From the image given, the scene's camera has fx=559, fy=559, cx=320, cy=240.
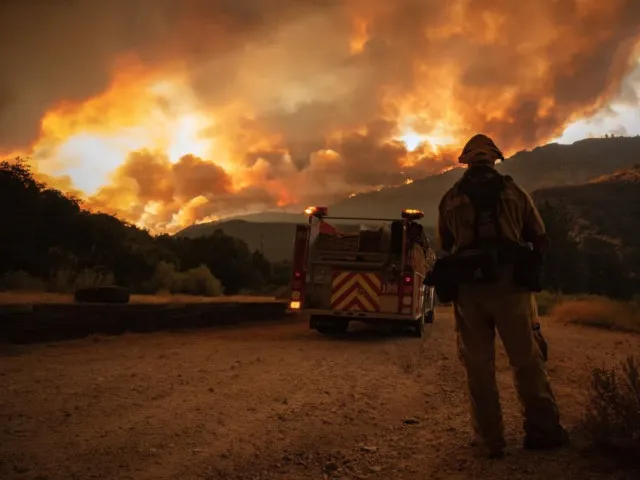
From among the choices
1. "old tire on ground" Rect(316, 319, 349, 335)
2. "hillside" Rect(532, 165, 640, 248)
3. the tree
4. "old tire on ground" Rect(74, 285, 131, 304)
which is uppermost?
"hillside" Rect(532, 165, 640, 248)

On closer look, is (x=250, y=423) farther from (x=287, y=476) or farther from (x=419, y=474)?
(x=419, y=474)

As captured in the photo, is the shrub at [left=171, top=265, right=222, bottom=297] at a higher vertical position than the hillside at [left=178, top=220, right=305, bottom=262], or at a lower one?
lower

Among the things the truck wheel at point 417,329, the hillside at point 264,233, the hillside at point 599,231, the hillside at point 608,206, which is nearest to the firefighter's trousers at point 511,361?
the truck wheel at point 417,329

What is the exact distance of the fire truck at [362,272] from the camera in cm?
1180

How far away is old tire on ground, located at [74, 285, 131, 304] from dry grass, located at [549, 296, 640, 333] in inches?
537

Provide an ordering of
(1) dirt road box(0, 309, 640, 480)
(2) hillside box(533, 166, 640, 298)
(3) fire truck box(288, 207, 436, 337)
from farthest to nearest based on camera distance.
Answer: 1. (2) hillside box(533, 166, 640, 298)
2. (3) fire truck box(288, 207, 436, 337)
3. (1) dirt road box(0, 309, 640, 480)

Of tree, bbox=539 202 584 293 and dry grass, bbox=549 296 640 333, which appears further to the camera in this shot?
tree, bbox=539 202 584 293

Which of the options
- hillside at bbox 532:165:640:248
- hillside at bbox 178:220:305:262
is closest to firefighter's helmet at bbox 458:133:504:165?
hillside at bbox 532:165:640:248

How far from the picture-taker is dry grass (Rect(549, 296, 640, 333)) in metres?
15.9

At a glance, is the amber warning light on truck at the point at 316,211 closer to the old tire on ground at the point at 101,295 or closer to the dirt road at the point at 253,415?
the dirt road at the point at 253,415

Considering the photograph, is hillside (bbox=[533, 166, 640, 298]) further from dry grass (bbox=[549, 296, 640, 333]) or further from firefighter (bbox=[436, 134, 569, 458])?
firefighter (bbox=[436, 134, 569, 458])

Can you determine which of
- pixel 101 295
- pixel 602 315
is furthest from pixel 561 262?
pixel 101 295

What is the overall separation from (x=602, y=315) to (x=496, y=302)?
15.2 m

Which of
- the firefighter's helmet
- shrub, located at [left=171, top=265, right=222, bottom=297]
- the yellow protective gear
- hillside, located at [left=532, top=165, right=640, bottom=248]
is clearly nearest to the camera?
the yellow protective gear
